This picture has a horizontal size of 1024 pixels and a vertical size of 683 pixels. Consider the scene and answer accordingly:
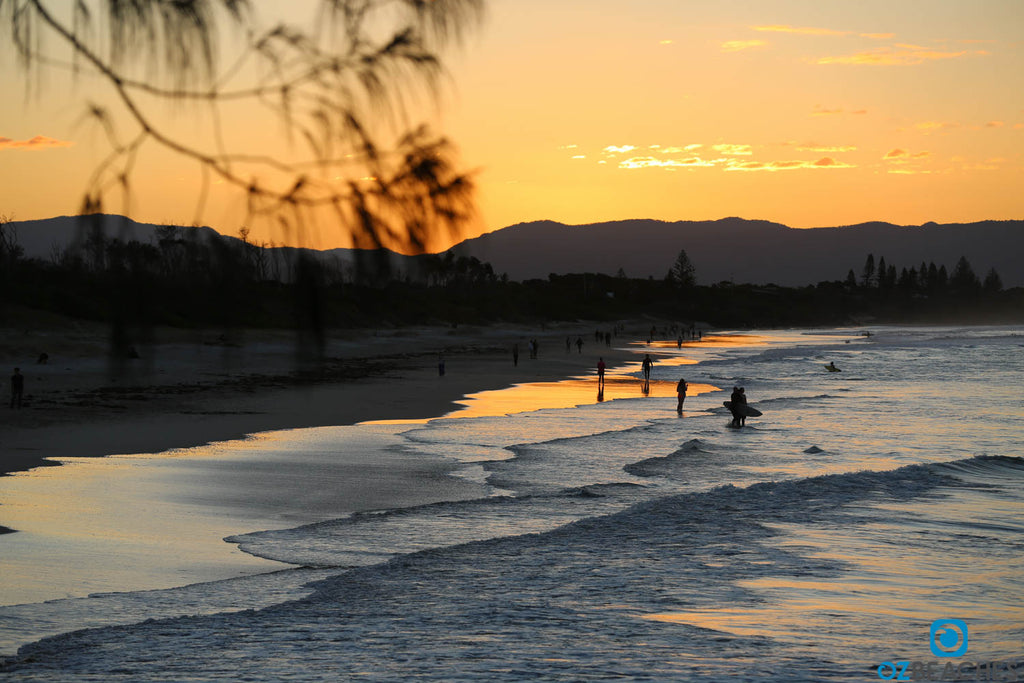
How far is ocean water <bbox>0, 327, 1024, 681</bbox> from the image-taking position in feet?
28.7

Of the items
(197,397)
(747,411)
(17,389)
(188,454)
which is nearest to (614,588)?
→ (188,454)

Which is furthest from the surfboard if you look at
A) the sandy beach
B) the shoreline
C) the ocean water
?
the shoreline

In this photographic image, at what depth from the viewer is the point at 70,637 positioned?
890 cm

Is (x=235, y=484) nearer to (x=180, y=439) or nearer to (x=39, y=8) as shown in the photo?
(x=180, y=439)

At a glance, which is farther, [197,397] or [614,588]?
[197,397]

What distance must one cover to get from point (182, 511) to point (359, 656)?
697 centimetres

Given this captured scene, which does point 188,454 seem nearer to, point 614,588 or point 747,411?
point 614,588

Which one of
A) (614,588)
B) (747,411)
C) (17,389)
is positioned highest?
(17,389)

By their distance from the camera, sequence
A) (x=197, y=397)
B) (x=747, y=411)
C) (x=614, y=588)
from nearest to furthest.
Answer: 1. (x=614, y=588)
2. (x=747, y=411)
3. (x=197, y=397)

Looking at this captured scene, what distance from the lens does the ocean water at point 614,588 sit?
8734 millimetres

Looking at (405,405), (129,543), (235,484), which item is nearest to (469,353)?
(405,405)

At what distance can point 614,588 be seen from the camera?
11438mm

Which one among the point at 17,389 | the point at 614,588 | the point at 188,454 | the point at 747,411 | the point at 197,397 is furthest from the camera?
the point at 197,397

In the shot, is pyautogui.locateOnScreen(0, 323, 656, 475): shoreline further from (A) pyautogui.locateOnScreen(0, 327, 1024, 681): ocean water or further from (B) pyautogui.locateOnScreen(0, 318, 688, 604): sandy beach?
(A) pyautogui.locateOnScreen(0, 327, 1024, 681): ocean water
